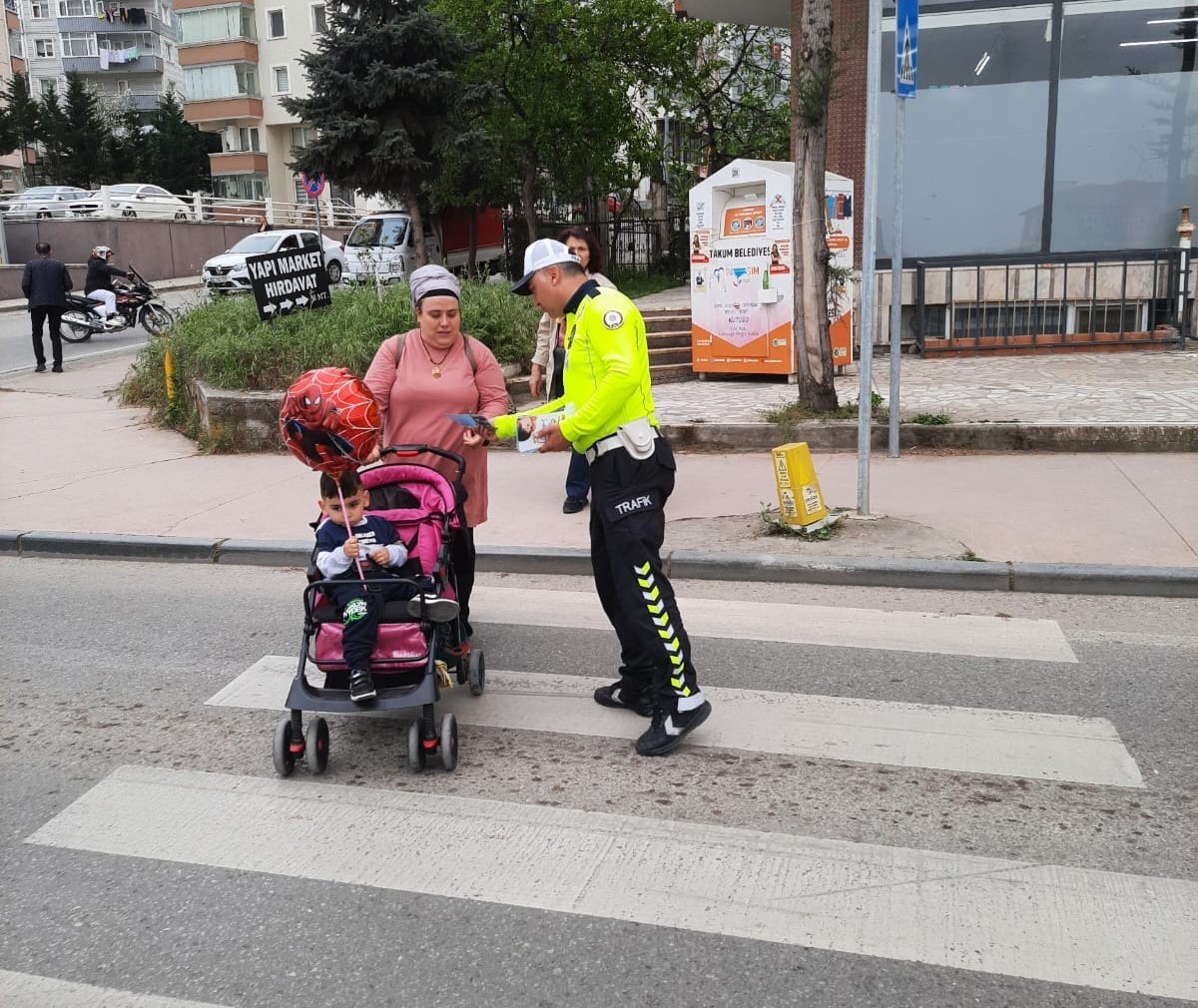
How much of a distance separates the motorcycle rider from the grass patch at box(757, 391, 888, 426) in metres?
15.5

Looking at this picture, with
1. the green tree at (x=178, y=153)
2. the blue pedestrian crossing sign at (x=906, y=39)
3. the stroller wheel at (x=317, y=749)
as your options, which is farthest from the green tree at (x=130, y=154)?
the stroller wheel at (x=317, y=749)

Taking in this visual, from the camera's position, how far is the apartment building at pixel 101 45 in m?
76.1

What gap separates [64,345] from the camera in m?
21.1

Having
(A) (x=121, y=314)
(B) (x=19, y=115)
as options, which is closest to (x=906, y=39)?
(A) (x=121, y=314)

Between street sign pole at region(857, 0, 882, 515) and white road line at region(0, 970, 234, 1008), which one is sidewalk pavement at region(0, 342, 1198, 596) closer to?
street sign pole at region(857, 0, 882, 515)

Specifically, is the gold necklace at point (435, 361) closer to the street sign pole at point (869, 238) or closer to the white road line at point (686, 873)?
the white road line at point (686, 873)

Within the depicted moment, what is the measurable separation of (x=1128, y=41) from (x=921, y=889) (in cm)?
1419

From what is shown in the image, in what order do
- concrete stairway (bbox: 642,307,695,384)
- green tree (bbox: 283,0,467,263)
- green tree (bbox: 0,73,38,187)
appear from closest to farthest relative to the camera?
concrete stairway (bbox: 642,307,695,384)
green tree (bbox: 283,0,467,263)
green tree (bbox: 0,73,38,187)

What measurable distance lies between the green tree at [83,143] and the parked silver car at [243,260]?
101 ft

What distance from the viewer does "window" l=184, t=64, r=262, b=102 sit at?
198 feet

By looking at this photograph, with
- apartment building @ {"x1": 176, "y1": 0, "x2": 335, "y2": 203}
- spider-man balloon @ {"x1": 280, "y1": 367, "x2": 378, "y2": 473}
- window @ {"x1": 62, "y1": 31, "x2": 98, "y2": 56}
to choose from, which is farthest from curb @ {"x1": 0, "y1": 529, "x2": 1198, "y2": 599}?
window @ {"x1": 62, "y1": 31, "x2": 98, "y2": 56}

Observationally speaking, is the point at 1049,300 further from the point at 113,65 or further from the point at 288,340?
the point at 113,65

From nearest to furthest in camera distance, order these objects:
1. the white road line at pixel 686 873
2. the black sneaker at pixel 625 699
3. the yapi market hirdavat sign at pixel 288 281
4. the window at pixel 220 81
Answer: the white road line at pixel 686 873
the black sneaker at pixel 625 699
the yapi market hirdavat sign at pixel 288 281
the window at pixel 220 81

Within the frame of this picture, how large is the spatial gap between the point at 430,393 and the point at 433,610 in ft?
4.35
